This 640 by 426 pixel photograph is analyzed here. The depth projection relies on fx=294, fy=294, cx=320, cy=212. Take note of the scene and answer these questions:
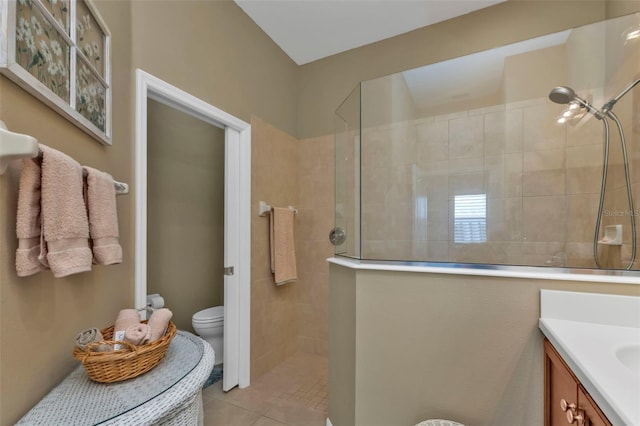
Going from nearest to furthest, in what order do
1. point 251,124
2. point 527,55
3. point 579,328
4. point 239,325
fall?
point 579,328
point 527,55
point 239,325
point 251,124

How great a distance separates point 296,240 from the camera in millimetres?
2818

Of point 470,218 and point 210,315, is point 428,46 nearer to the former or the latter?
point 470,218

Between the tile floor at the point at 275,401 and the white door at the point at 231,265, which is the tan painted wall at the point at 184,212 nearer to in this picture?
the white door at the point at 231,265

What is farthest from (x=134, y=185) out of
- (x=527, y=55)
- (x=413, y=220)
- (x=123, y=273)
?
(x=527, y=55)

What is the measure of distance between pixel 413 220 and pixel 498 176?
2.05 ft

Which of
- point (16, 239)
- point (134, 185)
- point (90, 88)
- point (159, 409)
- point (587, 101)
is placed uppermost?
point (587, 101)

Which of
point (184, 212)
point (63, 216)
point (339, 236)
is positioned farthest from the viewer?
point (184, 212)

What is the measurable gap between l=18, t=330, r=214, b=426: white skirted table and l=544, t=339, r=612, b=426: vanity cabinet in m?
1.12

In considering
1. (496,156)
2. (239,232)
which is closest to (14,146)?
(239,232)

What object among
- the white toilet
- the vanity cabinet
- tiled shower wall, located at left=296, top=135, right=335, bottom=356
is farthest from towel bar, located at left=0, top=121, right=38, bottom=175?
tiled shower wall, located at left=296, top=135, right=335, bottom=356

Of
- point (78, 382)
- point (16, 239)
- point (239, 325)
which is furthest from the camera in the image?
point (239, 325)

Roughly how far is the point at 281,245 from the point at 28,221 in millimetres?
1742

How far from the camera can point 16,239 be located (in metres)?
0.79

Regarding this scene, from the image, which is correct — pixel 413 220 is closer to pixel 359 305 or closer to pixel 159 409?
pixel 359 305
